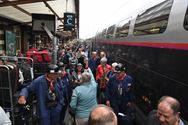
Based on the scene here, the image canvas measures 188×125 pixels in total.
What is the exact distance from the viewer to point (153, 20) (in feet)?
19.7

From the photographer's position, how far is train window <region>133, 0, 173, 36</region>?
17.0 feet

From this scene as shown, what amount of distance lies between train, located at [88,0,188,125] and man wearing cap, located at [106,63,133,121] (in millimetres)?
345

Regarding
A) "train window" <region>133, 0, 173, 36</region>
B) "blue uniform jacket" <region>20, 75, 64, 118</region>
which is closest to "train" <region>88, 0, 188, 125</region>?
"train window" <region>133, 0, 173, 36</region>

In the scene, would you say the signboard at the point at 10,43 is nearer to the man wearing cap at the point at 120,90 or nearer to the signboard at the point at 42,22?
the signboard at the point at 42,22

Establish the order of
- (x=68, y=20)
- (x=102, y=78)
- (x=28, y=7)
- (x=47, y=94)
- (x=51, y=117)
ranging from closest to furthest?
(x=47, y=94) → (x=51, y=117) → (x=102, y=78) → (x=28, y=7) → (x=68, y=20)

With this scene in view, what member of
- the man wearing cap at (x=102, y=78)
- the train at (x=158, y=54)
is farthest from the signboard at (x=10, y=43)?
the train at (x=158, y=54)

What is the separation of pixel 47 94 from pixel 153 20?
2.38 m

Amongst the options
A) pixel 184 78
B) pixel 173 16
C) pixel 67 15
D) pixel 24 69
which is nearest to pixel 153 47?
pixel 173 16

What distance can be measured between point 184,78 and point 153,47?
155 centimetres

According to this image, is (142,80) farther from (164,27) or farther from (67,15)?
(67,15)

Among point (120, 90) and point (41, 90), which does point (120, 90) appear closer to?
point (120, 90)

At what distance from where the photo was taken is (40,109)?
5.38 meters

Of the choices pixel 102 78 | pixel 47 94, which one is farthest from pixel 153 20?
pixel 47 94

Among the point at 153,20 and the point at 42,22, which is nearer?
the point at 153,20
